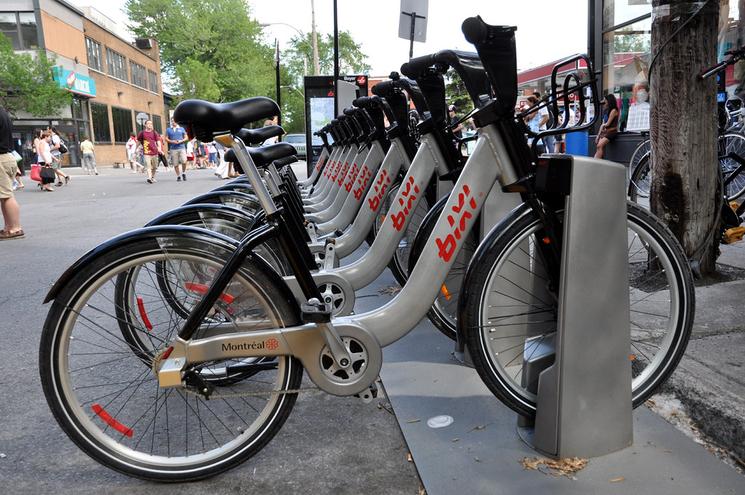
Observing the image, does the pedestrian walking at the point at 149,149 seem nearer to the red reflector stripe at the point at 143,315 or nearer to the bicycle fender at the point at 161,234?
the red reflector stripe at the point at 143,315

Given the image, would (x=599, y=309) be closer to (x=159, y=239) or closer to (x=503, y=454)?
(x=503, y=454)

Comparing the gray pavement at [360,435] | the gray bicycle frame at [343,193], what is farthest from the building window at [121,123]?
the gray pavement at [360,435]

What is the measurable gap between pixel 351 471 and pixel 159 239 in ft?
3.64

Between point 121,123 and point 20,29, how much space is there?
11961 millimetres

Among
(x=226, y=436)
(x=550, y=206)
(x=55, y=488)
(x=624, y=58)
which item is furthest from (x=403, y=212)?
(x=624, y=58)

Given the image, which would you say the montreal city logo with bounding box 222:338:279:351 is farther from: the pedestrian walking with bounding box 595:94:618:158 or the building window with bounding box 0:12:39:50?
the building window with bounding box 0:12:39:50

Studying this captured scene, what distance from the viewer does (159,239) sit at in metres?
2.21

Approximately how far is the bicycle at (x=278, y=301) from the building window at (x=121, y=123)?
155 ft

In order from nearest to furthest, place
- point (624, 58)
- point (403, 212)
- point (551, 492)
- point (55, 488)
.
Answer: point (551, 492)
point (55, 488)
point (403, 212)
point (624, 58)

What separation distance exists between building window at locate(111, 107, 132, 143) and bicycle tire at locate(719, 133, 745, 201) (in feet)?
150

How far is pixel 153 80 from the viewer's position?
5809 centimetres

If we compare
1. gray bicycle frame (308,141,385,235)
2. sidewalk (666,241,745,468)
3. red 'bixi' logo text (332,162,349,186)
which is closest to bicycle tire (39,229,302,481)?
sidewalk (666,241,745,468)

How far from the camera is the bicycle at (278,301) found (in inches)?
86.9

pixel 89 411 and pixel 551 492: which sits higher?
pixel 89 411
